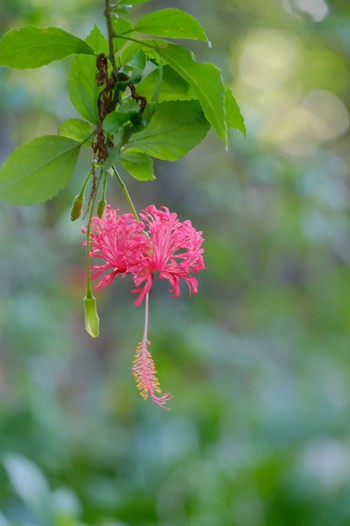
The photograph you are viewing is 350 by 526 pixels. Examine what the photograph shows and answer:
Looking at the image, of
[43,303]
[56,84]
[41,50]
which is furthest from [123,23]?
[43,303]

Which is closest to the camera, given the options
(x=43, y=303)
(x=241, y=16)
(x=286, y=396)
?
(x=43, y=303)

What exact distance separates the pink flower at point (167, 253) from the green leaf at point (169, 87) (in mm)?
101

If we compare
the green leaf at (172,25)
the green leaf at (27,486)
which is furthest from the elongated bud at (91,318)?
the green leaf at (27,486)

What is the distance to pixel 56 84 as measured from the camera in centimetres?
199

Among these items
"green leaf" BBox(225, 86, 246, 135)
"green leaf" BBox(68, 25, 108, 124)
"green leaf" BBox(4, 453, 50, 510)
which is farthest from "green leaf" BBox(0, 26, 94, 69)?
"green leaf" BBox(4, 453, 50, 510)

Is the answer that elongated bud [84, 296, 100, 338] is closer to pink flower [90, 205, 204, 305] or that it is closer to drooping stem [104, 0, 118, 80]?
pink flower [90, 205, 204, 305]

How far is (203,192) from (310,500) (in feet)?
3.52

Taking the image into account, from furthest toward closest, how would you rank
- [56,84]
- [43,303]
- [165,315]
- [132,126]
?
1. [165,315]
2. [43,303]
3. [56,84]
4. [132,126]

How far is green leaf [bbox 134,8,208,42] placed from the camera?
23.6 inches

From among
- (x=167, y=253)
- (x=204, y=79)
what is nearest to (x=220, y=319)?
(x=167, y=253)

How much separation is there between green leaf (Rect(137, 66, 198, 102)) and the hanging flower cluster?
102 millimetres

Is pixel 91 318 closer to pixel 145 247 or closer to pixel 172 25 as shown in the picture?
pixel 145 247

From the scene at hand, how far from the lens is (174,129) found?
64cm

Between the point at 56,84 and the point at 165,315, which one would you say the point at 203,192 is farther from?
the point at 56,84
